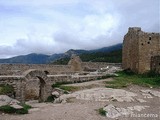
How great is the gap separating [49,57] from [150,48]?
104760 mm

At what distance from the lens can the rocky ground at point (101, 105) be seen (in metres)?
16.4

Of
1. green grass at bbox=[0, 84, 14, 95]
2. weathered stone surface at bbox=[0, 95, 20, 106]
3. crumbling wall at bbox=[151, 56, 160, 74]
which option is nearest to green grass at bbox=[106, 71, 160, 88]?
crumbling wall at bbox=[151, 56, 160, 74]

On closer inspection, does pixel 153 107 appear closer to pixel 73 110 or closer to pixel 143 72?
pixel 73 110

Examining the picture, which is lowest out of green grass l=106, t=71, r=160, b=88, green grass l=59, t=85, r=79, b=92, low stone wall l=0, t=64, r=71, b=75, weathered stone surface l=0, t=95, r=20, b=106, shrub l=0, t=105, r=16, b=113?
shrub l=0, t=105, r=16, b=113

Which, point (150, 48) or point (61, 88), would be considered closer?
point (61, 88)

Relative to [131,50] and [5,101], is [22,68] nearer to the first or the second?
[131,50]

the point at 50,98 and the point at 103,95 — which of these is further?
the point at 50,98

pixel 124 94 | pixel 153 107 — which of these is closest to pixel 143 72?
pixel 124 94

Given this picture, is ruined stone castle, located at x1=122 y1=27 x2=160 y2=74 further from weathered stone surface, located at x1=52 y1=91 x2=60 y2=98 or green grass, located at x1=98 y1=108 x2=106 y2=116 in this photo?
green grass, located at x1=98 y1=108 x2=106 y2=116

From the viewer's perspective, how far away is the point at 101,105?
Result: 1938cm

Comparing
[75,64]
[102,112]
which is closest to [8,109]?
[102,112]

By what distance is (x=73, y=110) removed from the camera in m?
17.7

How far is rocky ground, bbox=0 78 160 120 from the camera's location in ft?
53.9

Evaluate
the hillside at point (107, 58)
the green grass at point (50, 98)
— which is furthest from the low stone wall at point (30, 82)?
the hillside at point (107, 58)
